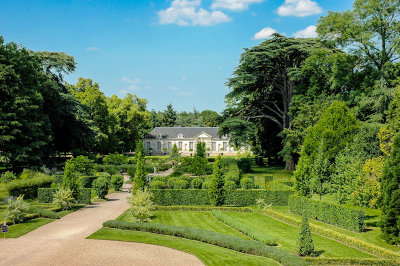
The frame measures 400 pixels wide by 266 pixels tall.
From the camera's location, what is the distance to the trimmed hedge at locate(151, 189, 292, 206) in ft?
86.9

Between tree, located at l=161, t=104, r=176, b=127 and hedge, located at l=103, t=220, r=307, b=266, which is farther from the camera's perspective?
tree, located at l=161, t=104, r=176, b=127

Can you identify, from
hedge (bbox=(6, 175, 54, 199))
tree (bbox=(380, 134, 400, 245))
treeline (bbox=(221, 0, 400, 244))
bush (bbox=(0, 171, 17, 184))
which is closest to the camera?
tree (bbox=(380, 134, 400, 245))

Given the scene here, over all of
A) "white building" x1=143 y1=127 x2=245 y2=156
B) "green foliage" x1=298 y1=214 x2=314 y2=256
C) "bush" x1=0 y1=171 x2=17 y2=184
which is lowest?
"green foliage" x1=298 y1=214 x2=314 y2=256

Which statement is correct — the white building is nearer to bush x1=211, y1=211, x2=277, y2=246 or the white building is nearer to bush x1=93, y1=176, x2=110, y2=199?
bush x1=93, y1=176, x2=110, y2=199

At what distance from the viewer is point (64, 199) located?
79.4 feet

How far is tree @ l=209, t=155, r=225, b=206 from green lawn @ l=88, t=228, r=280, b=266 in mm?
8468

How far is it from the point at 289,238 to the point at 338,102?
18250 mm

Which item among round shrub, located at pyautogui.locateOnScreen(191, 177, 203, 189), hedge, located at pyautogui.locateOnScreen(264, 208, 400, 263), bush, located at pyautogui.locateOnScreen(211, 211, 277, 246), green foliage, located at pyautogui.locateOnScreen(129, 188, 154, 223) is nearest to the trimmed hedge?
bush, located at pyautogui.locateOnScreen(211, 211, 277, 246)

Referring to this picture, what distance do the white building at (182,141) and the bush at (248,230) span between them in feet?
211

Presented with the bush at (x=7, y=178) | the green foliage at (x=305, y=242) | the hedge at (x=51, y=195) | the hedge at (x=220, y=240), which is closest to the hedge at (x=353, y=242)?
the green foliage at (x=305, y=242)

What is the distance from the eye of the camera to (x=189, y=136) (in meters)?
88.5

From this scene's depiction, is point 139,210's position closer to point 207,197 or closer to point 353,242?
point 207,197

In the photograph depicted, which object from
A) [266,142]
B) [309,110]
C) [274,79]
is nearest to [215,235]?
[309,110]

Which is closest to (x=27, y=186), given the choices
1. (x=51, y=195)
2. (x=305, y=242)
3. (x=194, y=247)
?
(x=51, y=195)
